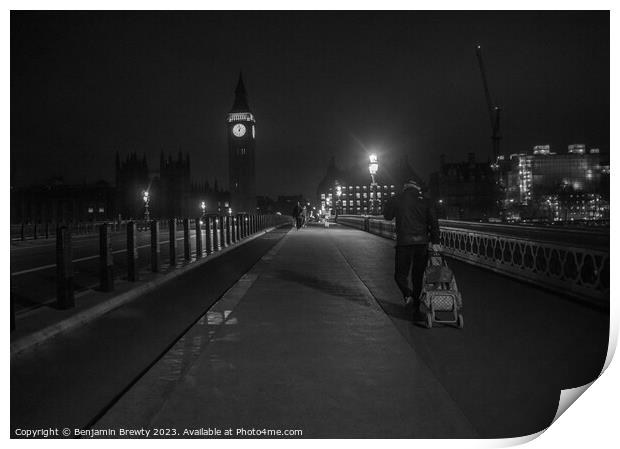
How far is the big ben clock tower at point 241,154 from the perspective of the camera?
541 feet

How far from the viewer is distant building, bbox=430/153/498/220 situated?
160 meters

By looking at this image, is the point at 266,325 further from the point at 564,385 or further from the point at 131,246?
the point at 131,246

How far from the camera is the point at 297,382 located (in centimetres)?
530

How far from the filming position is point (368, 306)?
9570 millimetres

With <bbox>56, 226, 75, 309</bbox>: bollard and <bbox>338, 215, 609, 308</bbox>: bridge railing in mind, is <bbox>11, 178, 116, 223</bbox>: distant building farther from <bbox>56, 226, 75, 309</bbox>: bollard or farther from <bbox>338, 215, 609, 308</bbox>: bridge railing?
<bbox>56, 226, 75, 309</bbox>: bollard

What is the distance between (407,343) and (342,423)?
2690 millimetres

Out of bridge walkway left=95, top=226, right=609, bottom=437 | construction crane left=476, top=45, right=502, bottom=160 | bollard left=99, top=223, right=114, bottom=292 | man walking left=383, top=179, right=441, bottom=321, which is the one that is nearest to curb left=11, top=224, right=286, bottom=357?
bollard left=99, top=223, right=114, bottom=292

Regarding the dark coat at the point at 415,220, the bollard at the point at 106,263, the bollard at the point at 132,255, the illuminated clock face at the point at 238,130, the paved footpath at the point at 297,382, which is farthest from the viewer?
the illuminated clock face at the point at 238,130

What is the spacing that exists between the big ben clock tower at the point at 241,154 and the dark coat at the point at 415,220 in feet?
510

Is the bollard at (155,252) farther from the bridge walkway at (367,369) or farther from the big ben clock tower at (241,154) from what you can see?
the big ben clock tower at (241,154)

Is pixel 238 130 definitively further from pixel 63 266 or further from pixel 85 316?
pixel 85 316

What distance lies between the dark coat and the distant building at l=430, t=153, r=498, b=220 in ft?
505

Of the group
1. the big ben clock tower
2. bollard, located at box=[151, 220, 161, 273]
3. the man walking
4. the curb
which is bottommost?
the curb

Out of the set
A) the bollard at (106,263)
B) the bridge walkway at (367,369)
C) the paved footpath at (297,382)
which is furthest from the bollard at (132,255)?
the paved footpath at (297,382)
